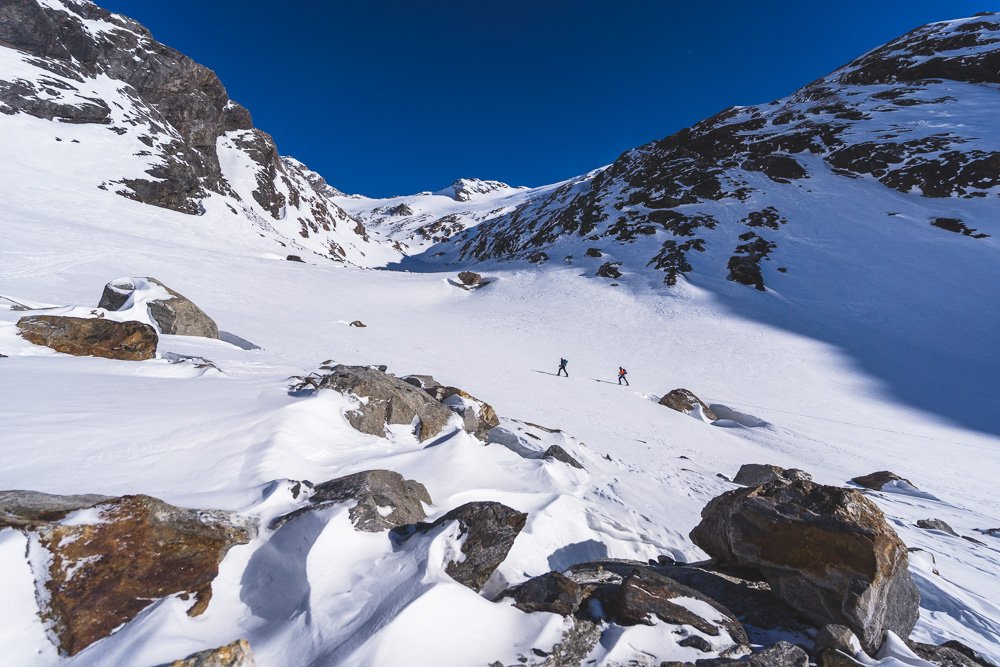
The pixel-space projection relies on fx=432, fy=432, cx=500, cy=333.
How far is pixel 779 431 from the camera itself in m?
14.2

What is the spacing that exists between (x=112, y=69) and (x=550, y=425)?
66.5 m

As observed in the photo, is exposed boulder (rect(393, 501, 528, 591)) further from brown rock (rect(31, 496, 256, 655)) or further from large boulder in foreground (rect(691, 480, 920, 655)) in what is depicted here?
large boulder in foreground (rect(691, 480, 920, 655))

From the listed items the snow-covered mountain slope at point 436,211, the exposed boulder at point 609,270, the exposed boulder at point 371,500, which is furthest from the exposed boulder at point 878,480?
the snow-covered mountain slope at point 436,211

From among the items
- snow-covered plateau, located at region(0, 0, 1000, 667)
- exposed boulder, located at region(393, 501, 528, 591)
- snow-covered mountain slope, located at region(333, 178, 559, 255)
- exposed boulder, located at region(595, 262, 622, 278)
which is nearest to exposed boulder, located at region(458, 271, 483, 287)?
snow-covered plateau, located at region(0, 0, 1000, 667)

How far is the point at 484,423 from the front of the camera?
30.1ft

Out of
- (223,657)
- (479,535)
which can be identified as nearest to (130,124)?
(479,535)

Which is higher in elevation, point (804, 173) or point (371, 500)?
point (804, 173)

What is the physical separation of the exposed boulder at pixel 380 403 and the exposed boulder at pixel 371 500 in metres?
2.08

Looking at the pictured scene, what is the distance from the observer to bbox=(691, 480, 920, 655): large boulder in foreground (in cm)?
399

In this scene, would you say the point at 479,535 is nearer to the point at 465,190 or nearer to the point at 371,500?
the point at 371,500

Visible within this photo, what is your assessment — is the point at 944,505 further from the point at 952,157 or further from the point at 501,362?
the point at 952,157

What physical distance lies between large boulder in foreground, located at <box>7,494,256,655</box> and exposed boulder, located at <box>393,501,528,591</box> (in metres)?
1.55

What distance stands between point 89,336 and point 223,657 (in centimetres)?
779

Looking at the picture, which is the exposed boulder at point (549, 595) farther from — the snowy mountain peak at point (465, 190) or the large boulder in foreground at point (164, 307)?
the snowy mountain peak at point (465, 190)
